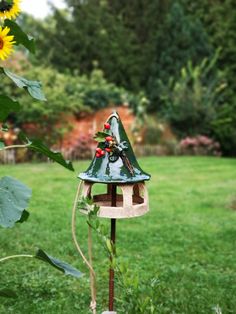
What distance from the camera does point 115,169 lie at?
3.13 metres

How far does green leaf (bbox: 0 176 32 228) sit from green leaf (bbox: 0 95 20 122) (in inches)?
14.0

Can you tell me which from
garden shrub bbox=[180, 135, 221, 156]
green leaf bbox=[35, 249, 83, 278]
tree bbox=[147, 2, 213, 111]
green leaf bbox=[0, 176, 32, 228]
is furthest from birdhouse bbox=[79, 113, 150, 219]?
tree bbox=[147, 2, 213, 111]

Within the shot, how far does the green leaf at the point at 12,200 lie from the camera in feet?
7.75

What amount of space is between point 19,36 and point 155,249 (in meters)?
3.76

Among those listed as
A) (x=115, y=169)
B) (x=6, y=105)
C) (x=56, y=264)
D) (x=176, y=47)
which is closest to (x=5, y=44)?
(x=6, y=105)

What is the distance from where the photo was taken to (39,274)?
4.79 metres

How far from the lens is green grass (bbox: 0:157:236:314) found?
13.8 feet

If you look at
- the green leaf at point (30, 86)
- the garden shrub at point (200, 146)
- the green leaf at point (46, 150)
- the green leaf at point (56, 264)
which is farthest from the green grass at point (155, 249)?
the garden shrub at point (200, 146)

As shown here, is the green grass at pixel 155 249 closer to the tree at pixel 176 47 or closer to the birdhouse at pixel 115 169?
the birdhouse at pixel 115 169

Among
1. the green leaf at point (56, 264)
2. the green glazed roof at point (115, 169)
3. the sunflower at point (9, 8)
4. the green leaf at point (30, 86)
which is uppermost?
the sunflower at point (9, 8)

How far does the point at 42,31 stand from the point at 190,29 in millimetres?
5979

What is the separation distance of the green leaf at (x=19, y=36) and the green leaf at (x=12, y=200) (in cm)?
71

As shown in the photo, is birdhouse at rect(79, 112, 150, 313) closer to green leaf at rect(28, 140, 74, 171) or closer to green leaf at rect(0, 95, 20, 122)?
green leaf at rect(28, 140, 74, 171)

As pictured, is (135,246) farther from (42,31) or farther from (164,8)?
(164,8)
